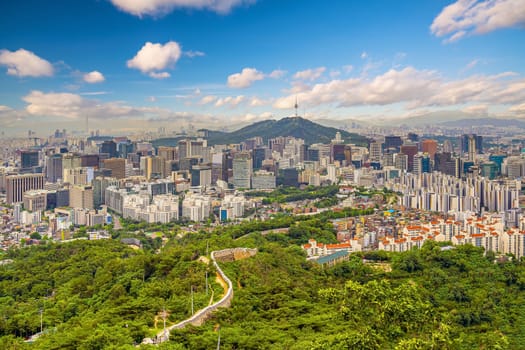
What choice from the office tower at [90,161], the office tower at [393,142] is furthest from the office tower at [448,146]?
the office tower at [90,161]

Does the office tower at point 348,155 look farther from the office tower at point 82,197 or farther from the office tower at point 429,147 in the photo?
the office tower at point 82,197

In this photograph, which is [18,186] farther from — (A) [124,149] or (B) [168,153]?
(A) [124,149]

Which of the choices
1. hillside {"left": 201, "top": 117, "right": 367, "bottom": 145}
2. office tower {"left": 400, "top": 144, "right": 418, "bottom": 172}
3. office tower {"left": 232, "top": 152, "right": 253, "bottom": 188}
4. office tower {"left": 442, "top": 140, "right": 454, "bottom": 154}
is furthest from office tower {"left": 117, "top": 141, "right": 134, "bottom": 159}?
office tower {"left": 442, "top": 140, "right": 454, "bottom": 154}

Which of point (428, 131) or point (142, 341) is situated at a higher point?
point (428, 131)

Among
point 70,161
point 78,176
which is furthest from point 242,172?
point 70,161

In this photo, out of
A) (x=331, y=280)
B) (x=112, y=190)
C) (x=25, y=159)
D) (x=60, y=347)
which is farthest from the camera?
(x=25, y=159)

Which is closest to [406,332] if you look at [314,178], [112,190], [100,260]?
[100,260]

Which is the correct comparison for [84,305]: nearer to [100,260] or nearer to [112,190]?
[100,260]
